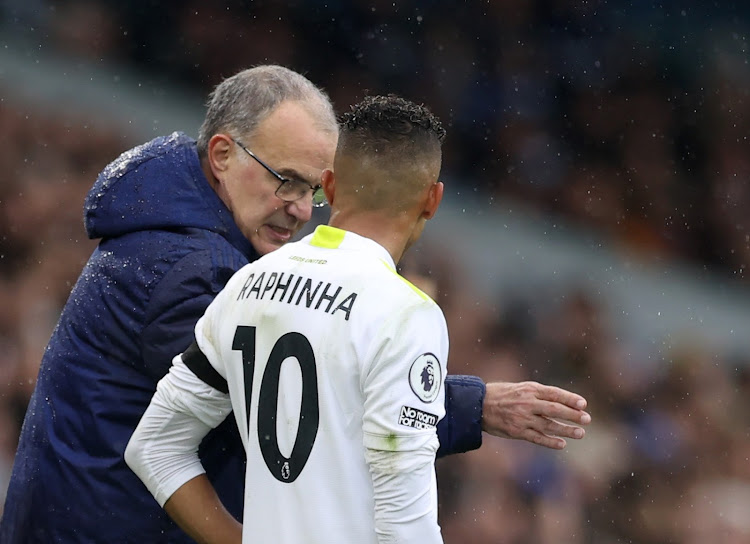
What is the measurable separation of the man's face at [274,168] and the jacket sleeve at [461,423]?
2.38 ft

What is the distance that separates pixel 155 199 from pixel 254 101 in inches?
16.1

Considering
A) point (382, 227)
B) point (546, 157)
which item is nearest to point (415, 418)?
point (382, 227)

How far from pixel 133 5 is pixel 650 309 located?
3353 millimetres

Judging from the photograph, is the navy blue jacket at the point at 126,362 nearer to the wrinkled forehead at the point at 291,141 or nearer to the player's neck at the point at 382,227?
the wrinkled forehead at the point at 291,141

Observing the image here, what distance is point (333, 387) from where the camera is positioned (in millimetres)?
2178

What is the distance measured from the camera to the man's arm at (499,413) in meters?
2.49

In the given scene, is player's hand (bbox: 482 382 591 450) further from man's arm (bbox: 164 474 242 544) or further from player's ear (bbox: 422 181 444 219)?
man's arm (bbox: 164 474 242 544)

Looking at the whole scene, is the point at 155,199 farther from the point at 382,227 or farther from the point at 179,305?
the point at 382,227

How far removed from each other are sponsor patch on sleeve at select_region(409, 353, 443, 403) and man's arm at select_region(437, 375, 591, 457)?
400 mm

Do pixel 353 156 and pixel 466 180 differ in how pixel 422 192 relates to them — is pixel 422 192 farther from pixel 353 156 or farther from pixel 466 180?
pixel 466 180

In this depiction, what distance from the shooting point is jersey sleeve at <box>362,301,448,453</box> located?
2.09 metres

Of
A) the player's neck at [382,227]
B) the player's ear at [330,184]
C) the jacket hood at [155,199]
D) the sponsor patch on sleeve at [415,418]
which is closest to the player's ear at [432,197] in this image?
the player's neck at [382,227]

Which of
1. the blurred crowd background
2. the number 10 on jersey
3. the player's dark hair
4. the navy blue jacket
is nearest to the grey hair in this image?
the navy blue jacket

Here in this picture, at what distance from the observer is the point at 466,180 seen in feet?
23.5
